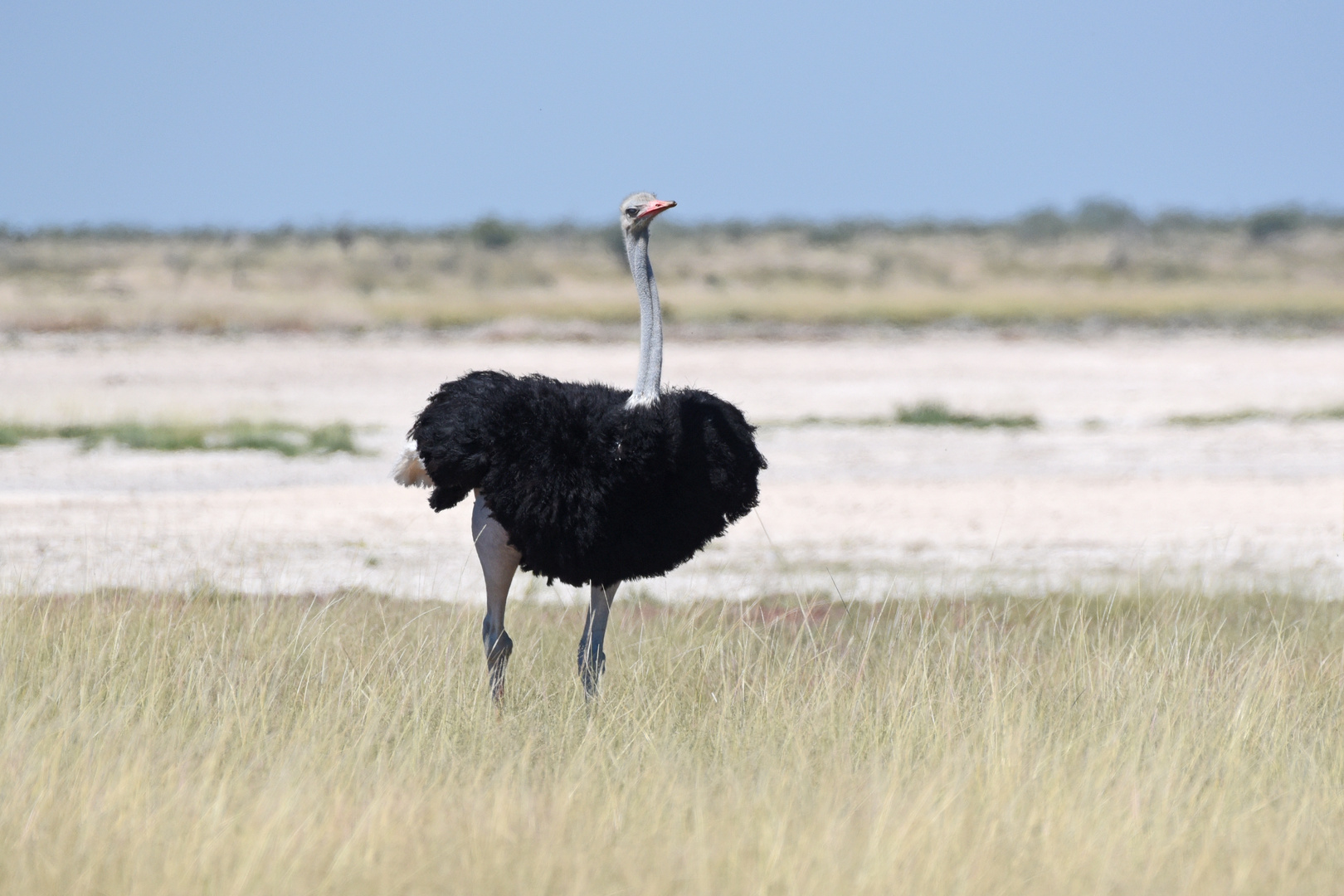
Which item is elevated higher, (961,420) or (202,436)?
(961,420)

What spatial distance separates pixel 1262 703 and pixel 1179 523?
20.6 feet

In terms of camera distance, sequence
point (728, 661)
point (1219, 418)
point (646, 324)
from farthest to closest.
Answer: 1. point (1219, 418)
2. point (728, 661)
3. point (646, 324)

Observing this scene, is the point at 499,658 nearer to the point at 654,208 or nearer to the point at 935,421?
the point at 654,208

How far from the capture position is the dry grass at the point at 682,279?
32.2m

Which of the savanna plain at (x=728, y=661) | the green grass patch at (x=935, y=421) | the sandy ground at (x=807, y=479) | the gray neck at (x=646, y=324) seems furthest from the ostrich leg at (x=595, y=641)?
the green grass patch at (x=935, y=421)

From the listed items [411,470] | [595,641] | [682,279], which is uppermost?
[682,279]

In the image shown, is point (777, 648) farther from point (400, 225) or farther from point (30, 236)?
point (400, 225)

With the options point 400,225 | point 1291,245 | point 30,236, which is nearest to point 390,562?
point 1291,245

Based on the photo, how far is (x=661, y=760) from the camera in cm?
467

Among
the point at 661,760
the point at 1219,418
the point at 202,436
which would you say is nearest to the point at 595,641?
the point at 661,760

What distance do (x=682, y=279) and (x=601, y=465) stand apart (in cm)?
3739

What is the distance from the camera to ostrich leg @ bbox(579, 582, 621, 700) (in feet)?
18.7

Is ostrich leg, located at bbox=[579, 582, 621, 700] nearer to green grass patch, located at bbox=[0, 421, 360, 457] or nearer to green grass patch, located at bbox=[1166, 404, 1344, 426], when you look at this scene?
green grass patch, located at bbox=[0, 421, 360, 457]

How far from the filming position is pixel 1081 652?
6.16 m
